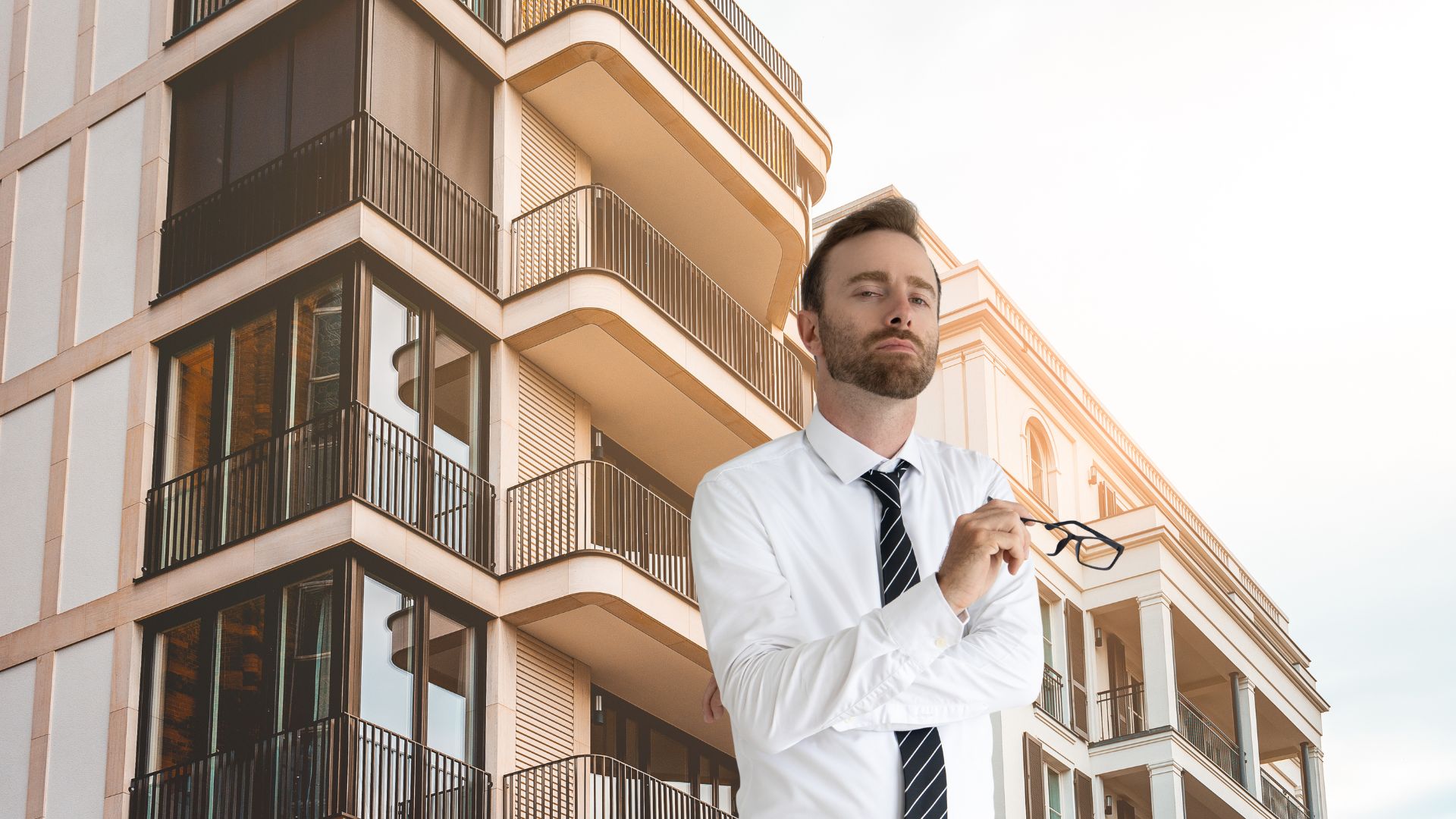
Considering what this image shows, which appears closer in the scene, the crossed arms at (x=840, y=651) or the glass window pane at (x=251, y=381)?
the crossed arms at (x=840, y=651)

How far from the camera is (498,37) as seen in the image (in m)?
17.7

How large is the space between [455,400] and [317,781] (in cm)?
395

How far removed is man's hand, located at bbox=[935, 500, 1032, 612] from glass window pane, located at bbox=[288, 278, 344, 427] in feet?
39.7

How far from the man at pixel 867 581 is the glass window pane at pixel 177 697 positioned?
38.7ft

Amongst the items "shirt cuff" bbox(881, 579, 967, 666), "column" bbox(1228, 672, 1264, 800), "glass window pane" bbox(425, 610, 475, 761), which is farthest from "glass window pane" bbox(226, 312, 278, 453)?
"column" bbox(1228, 672, 1264, 800)

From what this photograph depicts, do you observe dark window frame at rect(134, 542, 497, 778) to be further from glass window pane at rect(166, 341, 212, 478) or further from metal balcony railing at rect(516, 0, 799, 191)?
metal balcony railing at rect(516, 0, 799, 191)

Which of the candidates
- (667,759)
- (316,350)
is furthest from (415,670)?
(667,759)

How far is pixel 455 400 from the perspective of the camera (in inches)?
628

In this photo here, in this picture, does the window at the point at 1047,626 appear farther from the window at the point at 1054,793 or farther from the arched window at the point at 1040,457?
the arched window at the point at 1040,457

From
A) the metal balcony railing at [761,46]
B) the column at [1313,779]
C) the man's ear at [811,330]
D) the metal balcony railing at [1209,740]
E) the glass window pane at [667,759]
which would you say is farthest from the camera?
the column at [1313,779]

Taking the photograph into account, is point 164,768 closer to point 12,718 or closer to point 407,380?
point 12,718

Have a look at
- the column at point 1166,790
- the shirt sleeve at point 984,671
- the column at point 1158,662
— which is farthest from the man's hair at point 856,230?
the column at point 1158,662

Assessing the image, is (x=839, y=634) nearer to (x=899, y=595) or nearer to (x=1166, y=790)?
(x=899, y=595)

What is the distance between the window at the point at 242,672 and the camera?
13766 millimetres
